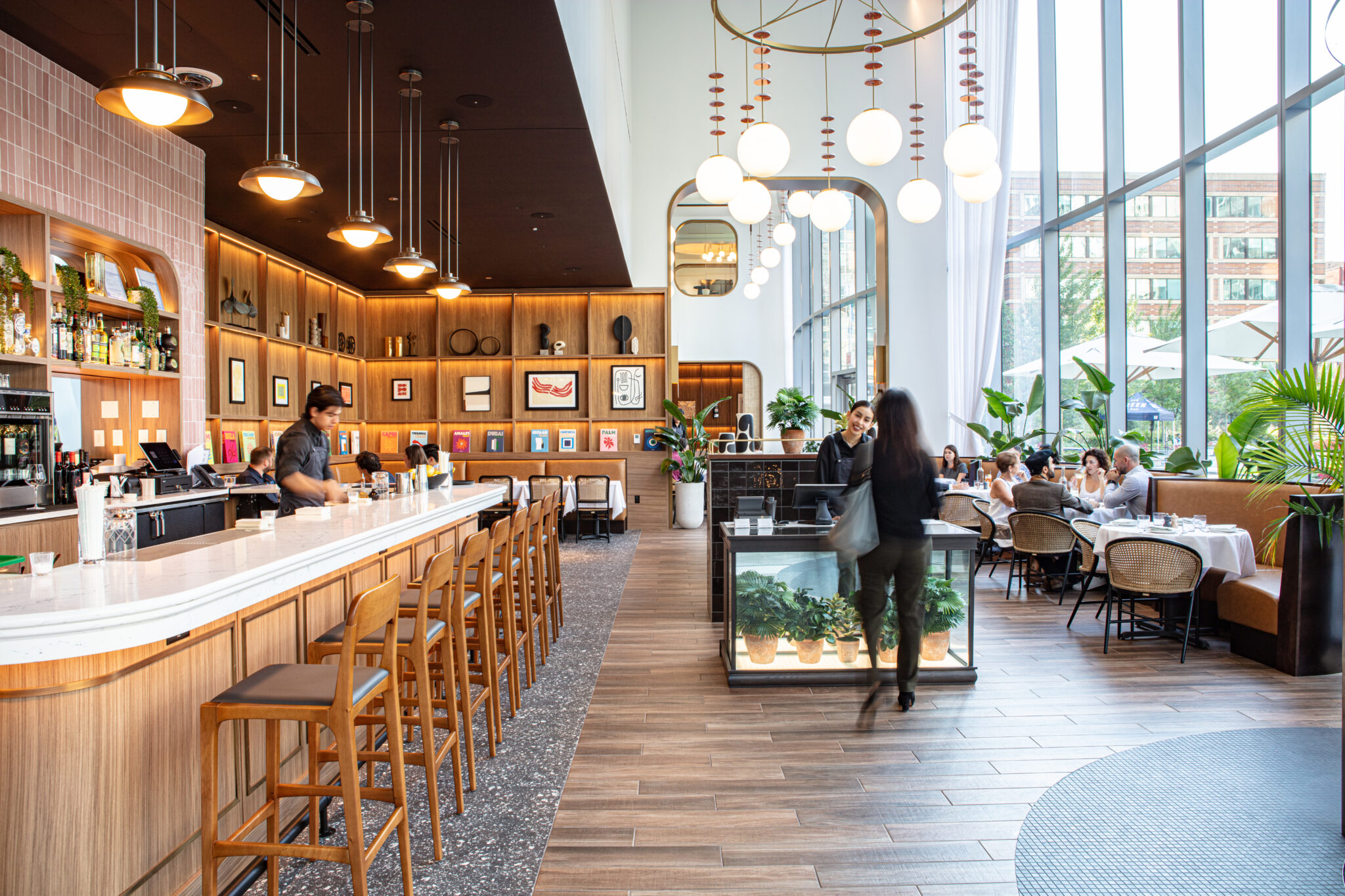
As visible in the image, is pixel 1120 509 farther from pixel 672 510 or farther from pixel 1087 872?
pixel 672 510

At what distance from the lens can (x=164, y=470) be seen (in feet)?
17.6

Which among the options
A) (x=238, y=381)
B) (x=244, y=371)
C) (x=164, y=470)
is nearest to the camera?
(x=164, y=470)

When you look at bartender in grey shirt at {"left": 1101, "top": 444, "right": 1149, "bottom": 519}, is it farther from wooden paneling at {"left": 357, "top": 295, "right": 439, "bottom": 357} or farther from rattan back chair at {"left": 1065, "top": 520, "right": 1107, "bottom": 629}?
wooden paneling at {"left": 357, "top": 295, "right": 439, "bottom": 357}

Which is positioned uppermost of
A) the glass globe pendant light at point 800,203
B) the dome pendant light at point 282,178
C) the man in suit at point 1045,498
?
the glass globe pendant light at point 800,203

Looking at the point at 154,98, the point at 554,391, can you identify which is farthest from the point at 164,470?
the point at 554,391

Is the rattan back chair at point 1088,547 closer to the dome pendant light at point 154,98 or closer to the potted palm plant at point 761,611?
the potted palm plant at point 761,611

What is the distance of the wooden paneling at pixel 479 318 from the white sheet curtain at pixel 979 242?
20.2 ft

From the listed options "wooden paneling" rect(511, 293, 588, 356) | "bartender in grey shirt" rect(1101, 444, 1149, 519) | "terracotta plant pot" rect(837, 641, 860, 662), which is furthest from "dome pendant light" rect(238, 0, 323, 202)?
"wooden paneling" rect(511, 293, 588, 356)

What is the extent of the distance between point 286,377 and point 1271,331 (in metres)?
9.67

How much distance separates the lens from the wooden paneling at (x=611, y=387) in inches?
437

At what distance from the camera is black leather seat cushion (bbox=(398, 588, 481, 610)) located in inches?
131

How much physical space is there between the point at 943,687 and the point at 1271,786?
58.0 inches

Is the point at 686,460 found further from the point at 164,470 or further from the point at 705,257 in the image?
the point at 705,257

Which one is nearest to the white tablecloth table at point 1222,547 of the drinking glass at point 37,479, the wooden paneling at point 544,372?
the drinking glass at point 37,479
